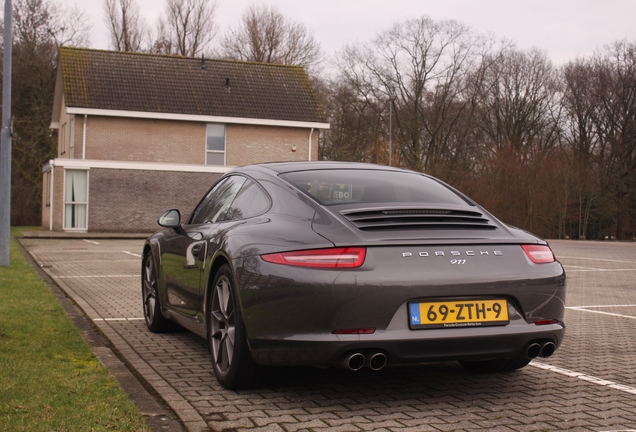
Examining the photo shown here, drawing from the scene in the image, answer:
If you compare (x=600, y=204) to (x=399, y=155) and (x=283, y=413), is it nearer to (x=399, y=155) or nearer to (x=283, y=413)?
(x=399, y=155)

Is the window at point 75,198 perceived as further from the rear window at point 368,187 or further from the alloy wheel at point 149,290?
the rear window at point 368,187

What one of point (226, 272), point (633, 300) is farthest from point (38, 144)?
point (226, 272)

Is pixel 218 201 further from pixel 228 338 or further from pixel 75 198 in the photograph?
pixel 75 198

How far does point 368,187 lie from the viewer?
515 centimetres

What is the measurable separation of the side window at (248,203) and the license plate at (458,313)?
134cm

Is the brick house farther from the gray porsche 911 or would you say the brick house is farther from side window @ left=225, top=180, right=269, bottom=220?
the gray porsche 911

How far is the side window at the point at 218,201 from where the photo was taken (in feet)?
19.0

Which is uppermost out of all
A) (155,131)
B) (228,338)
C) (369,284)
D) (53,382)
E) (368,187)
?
(155,131)

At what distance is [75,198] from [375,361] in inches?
1230

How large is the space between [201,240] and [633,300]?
7664mm

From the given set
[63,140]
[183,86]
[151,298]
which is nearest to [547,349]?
[151,298]

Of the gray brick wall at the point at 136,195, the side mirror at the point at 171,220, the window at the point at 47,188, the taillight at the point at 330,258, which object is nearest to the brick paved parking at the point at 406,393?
the taillight at the point at 330,258

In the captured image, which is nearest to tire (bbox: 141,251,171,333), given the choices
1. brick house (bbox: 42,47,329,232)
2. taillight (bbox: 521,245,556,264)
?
taillight (bbox: 521,245,556,264)

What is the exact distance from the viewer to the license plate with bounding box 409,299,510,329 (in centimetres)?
420
